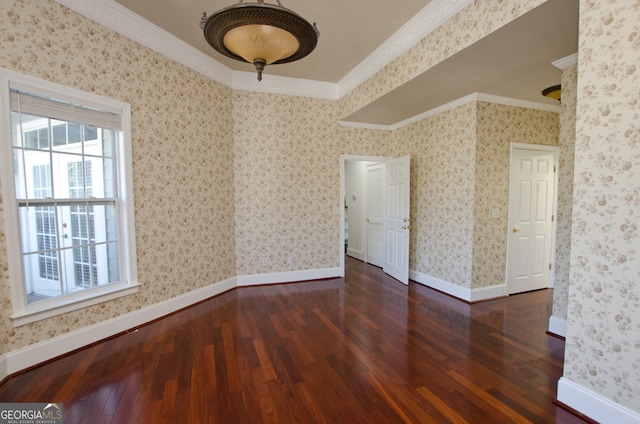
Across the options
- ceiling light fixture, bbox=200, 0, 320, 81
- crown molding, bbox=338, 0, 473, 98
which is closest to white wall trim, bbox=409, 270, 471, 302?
crown molding, bbox=338, 0, 473, 98

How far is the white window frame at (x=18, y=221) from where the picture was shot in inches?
82.7

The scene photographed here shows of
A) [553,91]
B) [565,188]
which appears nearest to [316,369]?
[565,188]

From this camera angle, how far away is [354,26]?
2.98m

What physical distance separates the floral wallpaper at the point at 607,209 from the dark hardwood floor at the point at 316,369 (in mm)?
448

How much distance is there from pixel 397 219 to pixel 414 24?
2822 mm

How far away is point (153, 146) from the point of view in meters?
3.14

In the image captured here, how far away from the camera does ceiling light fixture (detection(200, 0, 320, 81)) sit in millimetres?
1564

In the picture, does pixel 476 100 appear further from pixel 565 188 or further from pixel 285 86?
pixel 285 86

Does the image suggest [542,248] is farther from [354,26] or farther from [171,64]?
[171,64]

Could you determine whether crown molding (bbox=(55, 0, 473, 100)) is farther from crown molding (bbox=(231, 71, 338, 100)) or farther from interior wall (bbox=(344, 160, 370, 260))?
interior wall (bbox=(344, 160, 370, 260))

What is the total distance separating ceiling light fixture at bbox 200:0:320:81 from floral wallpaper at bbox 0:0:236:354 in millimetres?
1596

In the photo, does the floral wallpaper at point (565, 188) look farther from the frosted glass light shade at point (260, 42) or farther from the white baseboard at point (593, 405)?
the frosted glass light shade at point (260, 42)

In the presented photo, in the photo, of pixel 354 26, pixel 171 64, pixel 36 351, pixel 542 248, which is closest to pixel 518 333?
pixel 542 248

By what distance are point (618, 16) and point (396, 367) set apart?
268cm
